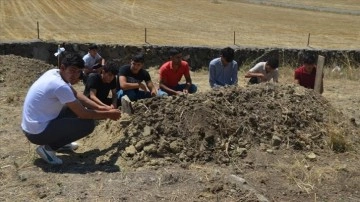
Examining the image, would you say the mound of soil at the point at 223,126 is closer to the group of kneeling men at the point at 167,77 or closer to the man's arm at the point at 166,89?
the group of kneeling men at the point at 167,77

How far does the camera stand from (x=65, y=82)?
5066 mm

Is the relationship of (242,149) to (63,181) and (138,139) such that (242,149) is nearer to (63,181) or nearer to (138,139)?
(138,139)

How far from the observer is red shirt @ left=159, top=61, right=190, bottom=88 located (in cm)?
780

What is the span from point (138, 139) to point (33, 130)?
1.09 m

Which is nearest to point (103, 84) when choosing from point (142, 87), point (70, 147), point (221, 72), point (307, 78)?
point (142, 87)

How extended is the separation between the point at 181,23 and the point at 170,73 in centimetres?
1623

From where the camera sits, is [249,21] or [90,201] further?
[249,21]

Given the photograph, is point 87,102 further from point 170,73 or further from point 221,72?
point 221,72

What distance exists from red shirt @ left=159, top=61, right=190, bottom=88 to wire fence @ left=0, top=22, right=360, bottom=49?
8.76 m

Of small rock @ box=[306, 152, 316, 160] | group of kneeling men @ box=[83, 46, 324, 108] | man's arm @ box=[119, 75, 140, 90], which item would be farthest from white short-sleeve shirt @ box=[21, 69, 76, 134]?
small rock @ box=[306, 152, 316, 160]

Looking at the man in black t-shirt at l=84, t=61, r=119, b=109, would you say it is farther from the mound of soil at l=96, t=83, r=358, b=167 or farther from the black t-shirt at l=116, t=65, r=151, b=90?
the mound of soil at l=96, t=83, r=358, b=167

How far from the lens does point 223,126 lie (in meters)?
5.82

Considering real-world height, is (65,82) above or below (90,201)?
above

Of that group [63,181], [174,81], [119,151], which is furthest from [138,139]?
[174,81]
